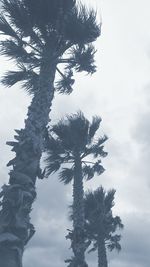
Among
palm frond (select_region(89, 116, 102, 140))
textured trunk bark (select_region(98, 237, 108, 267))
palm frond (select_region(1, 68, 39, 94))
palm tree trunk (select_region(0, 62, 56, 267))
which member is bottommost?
palm tree trunk (select_region(0, 62, 56, 267))

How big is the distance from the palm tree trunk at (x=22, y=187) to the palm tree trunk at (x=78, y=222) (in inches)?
287

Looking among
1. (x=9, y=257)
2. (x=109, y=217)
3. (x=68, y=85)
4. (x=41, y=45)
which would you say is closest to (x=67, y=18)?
(x=41, y=45)

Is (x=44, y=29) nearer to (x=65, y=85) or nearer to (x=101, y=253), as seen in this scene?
(x=65, y=85)

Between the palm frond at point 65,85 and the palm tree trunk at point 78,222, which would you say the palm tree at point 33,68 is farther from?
the palm tree trunk at point 78,222

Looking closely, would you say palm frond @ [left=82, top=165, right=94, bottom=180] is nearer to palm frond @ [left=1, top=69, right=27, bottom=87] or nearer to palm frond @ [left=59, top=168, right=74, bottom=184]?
palm frond @ [left=59, top=168, right=74, bottom=184]

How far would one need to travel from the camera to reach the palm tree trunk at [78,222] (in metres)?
15.0

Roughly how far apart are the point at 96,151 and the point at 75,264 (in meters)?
6.81

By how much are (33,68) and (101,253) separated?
41.8ft

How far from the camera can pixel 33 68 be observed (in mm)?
13156

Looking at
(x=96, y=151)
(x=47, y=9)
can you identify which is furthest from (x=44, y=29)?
(x=96, y=151)

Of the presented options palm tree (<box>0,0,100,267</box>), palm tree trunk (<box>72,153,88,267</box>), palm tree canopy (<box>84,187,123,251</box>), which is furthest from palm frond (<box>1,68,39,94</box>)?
palm tree canopy (<box>84,187,123,251</box>)

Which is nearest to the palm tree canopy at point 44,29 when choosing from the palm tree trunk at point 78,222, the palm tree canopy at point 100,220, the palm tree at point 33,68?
the palm tree at point 33,68

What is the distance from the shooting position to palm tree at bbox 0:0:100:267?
7691 mm

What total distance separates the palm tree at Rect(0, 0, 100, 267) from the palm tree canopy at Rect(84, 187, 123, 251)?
1031 centimetres
